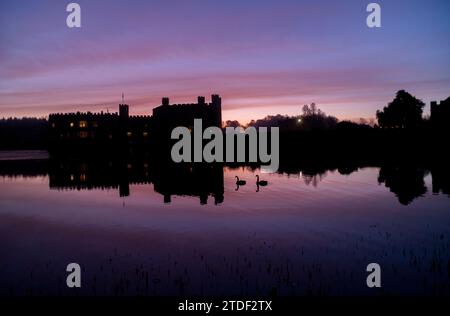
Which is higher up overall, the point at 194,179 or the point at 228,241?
the point at 194,179

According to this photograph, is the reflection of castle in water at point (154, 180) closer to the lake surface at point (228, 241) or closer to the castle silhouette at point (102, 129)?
the lake surface at point (228, 241)

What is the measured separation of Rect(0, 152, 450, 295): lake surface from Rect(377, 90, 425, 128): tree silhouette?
60.1 m

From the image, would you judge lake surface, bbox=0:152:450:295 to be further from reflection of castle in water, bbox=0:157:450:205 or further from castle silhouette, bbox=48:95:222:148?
castle silhouette, bbox=48:95:222:148

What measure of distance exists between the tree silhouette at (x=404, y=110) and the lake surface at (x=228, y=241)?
60063 millimetres

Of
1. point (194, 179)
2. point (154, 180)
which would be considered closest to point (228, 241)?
point (194, 179)

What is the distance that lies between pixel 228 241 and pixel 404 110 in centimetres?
8412

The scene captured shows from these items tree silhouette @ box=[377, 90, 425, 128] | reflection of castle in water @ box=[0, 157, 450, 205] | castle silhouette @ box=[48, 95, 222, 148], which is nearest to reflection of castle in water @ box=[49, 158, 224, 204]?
reflection of castle in water @ box=[0, 157, 450, 205]

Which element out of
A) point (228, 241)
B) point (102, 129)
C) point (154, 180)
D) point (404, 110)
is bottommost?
point (228, 241)

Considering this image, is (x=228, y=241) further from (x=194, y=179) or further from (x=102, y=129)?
(x=102, y=129)

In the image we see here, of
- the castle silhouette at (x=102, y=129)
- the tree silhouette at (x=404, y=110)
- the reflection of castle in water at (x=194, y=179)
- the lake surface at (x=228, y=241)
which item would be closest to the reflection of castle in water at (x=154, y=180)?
the reflection of castle in water at (x=194, y=179)

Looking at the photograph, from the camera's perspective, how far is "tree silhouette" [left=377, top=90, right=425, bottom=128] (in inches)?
3610

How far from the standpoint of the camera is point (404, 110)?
9194 centimetres
